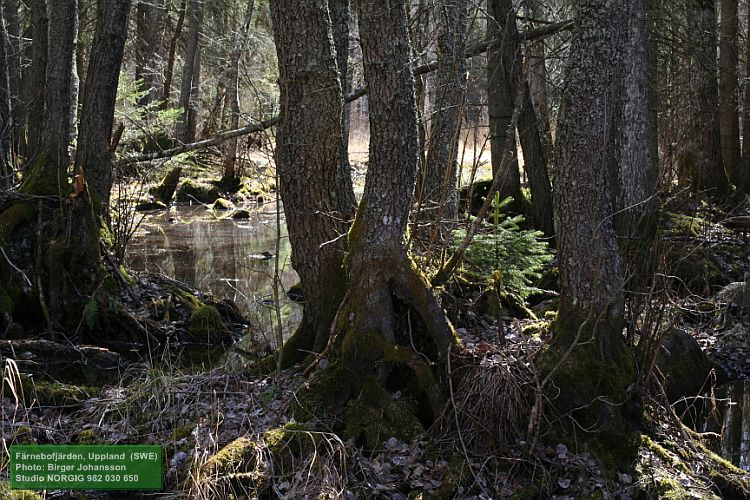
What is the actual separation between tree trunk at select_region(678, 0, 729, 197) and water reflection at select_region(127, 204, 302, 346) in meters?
8.26

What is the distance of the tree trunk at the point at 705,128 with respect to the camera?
15.7 metres

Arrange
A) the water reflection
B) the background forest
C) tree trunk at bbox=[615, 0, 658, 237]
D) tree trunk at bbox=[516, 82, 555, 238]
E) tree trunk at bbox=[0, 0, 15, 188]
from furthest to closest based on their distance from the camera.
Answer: tree trunk at bbox=[516, 82, 555, 238]
the water reflection
tree trunk at bbox=[615, 0, 658, 237]
tree trunk at bbox=[0, 0, 15, 188]
the background forest

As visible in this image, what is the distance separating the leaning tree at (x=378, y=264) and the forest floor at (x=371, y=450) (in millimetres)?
257

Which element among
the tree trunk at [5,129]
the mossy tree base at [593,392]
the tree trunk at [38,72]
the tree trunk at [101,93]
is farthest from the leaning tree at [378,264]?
the tree trunk at [38,72]

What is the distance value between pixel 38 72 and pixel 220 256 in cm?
563

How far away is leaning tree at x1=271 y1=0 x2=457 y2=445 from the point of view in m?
6.10

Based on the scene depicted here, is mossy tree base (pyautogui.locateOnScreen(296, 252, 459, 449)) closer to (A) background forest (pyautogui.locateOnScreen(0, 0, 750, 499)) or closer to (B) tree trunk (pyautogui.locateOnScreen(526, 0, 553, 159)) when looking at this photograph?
(A) background forest (pyautogui.locateOnScreen(0, 0, 750, 499))

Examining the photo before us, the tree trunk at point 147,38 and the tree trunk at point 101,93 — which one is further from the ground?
the tree trunk at point 147,38

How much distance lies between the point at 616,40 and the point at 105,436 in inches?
192

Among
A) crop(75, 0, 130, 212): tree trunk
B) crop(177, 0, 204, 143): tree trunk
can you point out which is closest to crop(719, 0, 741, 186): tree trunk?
crop(75, 0, 130, 212): tree trunk

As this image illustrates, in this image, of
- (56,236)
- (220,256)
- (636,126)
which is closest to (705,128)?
(636,126)

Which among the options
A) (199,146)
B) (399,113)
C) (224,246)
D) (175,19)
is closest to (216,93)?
(175,19)

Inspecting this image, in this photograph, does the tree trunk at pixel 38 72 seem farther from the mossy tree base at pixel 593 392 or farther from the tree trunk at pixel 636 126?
the tree trunk at pixel 636 126

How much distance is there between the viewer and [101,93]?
10289 millimetres
